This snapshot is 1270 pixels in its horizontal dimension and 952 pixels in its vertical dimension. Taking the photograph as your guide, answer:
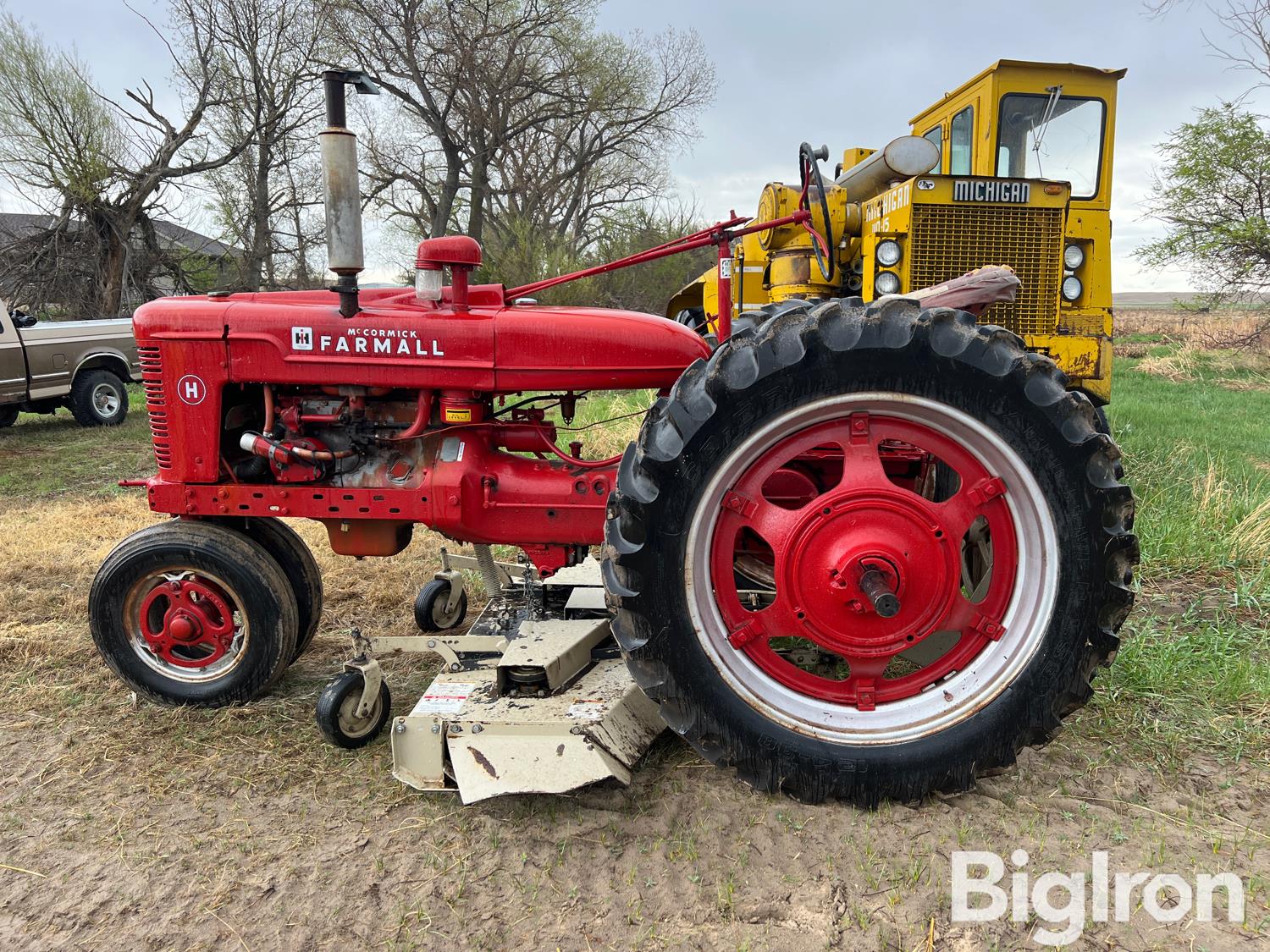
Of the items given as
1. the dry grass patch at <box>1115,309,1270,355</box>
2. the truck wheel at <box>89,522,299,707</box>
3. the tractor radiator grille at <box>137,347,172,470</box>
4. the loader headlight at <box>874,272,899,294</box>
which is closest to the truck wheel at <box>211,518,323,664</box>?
the truck wheel at <box>89,522,299,707</box>

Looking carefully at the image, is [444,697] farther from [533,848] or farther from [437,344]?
[437,344]

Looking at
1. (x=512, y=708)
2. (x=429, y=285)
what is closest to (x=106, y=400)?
(x=429, y=285)

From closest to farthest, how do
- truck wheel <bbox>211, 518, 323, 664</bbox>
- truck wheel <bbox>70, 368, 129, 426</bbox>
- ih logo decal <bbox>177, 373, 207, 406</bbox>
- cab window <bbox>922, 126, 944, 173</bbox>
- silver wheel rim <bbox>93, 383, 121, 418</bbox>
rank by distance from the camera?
ih logo decal <bbox>177, 373, 207, 406</bbox> → truck wheel <bbox>211, 518, 323, 664</bbox> → cab window <bbox>922, 126, 944, 173</bbox> → truck wheel <bbox>70, 368, 129, 426</bbox> → silver wheel rim <bbox>93, 383, 121, 418</bbox>

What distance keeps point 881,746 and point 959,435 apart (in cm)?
84

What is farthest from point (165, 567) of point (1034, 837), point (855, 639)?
point (1034, 837)

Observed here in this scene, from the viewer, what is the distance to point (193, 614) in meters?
2.82

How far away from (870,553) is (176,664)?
235 cm

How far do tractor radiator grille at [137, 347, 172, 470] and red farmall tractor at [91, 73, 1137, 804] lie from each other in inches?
0.6

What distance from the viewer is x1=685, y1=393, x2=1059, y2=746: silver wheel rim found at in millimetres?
2158

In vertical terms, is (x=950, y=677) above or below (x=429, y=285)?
below

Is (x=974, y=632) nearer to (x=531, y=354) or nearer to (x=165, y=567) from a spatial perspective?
(x=531, y=354)

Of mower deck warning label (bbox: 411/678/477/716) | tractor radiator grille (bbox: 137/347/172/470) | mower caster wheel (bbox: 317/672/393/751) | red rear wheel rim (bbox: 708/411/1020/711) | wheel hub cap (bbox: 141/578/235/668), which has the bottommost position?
mower caster wheel (bbox: 317/672/393/751)

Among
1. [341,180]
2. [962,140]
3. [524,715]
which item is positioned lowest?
[524,715]
